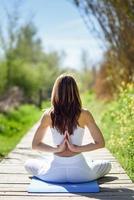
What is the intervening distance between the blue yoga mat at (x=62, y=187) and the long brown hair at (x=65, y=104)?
600 millimetres

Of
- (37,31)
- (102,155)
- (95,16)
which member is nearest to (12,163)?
(102,155)

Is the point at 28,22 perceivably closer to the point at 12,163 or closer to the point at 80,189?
the point at 12,163

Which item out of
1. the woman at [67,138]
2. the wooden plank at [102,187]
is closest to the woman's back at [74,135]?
the woman at [67,138]

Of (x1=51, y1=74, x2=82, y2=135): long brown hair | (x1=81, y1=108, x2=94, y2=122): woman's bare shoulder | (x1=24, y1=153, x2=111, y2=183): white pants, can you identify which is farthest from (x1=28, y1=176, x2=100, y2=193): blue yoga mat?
(x1=81, y1=108, x2=94, y2=122): woman's bare shoulder

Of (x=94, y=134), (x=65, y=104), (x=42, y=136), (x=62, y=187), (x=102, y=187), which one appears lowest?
(x=102, y=187)

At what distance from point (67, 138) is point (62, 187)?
570 millimetres

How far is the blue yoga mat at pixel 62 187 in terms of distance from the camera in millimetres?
6098

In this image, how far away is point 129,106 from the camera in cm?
878

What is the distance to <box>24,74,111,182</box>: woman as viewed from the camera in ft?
20.7

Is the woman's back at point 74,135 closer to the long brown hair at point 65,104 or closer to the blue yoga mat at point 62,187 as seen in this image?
the long brown hair at point 65,104

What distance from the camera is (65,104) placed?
6277 mm

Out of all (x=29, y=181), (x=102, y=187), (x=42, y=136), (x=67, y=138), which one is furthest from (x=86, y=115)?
(x=29, y=181)

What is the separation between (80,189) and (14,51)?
27840 millimetres

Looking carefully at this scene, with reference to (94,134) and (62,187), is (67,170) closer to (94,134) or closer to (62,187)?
(62,187)
